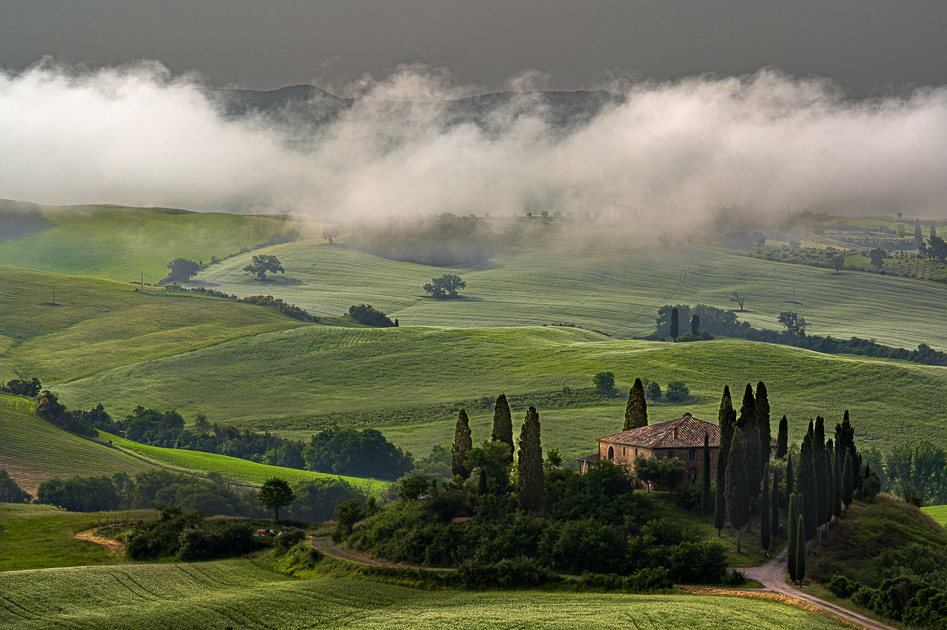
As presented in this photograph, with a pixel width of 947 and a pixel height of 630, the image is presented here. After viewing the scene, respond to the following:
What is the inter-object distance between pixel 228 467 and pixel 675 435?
86.2 m

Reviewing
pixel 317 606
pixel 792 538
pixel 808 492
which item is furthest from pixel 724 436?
pixel 317 606

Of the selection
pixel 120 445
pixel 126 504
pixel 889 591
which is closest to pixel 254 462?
pixel 120 445

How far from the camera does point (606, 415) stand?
15738 centimetres

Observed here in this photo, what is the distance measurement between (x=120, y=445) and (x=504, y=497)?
100.0m

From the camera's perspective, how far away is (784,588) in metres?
59.8

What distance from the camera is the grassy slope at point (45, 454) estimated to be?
130000 millimetres

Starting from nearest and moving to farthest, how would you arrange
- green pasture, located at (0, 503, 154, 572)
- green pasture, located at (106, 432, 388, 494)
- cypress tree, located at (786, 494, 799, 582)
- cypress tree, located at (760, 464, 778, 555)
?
cypress tree, located at (786, 494, 799, 582), cypress tree, located at (760, 464, 778, 555), green pasture, located at (0, 503, 154, 572), green pasture, located at (106, 432, 388, 494)

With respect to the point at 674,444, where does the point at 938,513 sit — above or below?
below

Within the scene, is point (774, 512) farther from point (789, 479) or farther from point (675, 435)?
point (675, 435)

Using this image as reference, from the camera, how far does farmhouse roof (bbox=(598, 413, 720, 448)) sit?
265 ft

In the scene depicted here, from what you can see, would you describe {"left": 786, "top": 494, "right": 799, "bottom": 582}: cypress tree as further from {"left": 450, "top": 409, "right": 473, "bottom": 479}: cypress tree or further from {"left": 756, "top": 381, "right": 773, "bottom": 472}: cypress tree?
{"left": 450, "top": 409, "right": 473, "bottom": 479}: cypress tree

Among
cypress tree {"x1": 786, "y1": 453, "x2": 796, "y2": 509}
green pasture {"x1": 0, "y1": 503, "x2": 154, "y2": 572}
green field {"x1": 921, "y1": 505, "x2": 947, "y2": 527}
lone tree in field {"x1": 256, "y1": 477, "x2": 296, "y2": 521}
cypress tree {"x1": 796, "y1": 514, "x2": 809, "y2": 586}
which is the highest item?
cypress tree {"x1": 786, "y1": 453, "x2": 796, "y2": 509}

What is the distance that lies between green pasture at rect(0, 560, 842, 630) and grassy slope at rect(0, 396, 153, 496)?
7279 cm

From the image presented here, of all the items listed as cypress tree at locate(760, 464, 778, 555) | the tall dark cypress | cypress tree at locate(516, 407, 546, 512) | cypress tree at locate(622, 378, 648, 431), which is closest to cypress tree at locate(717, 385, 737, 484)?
cypress tree at locate(760, 464, 778, 555)
